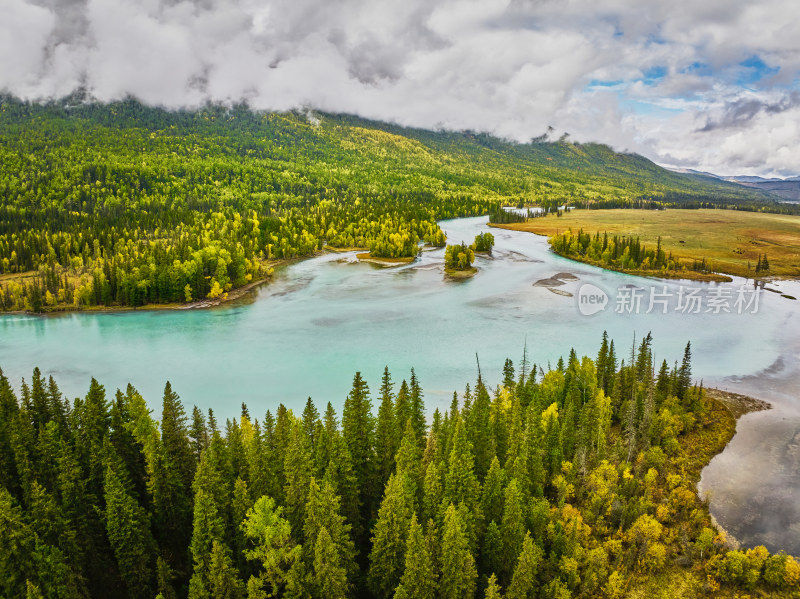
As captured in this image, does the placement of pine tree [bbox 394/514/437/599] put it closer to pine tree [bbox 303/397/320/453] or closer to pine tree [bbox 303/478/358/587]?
pine tree [bbox 303/478/358/587]

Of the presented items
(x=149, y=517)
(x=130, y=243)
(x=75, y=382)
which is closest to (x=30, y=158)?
(x=130, y=243)

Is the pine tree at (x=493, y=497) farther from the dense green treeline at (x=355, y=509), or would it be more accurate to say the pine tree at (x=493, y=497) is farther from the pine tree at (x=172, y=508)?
the pine tree at (x=172, y=508)

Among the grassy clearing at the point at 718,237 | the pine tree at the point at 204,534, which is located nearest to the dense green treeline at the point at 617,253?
the grassy clearing at the point at 718,237

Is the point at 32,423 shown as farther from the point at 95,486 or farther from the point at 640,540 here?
the point at 640,540

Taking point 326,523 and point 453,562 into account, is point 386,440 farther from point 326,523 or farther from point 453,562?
point 453,562
